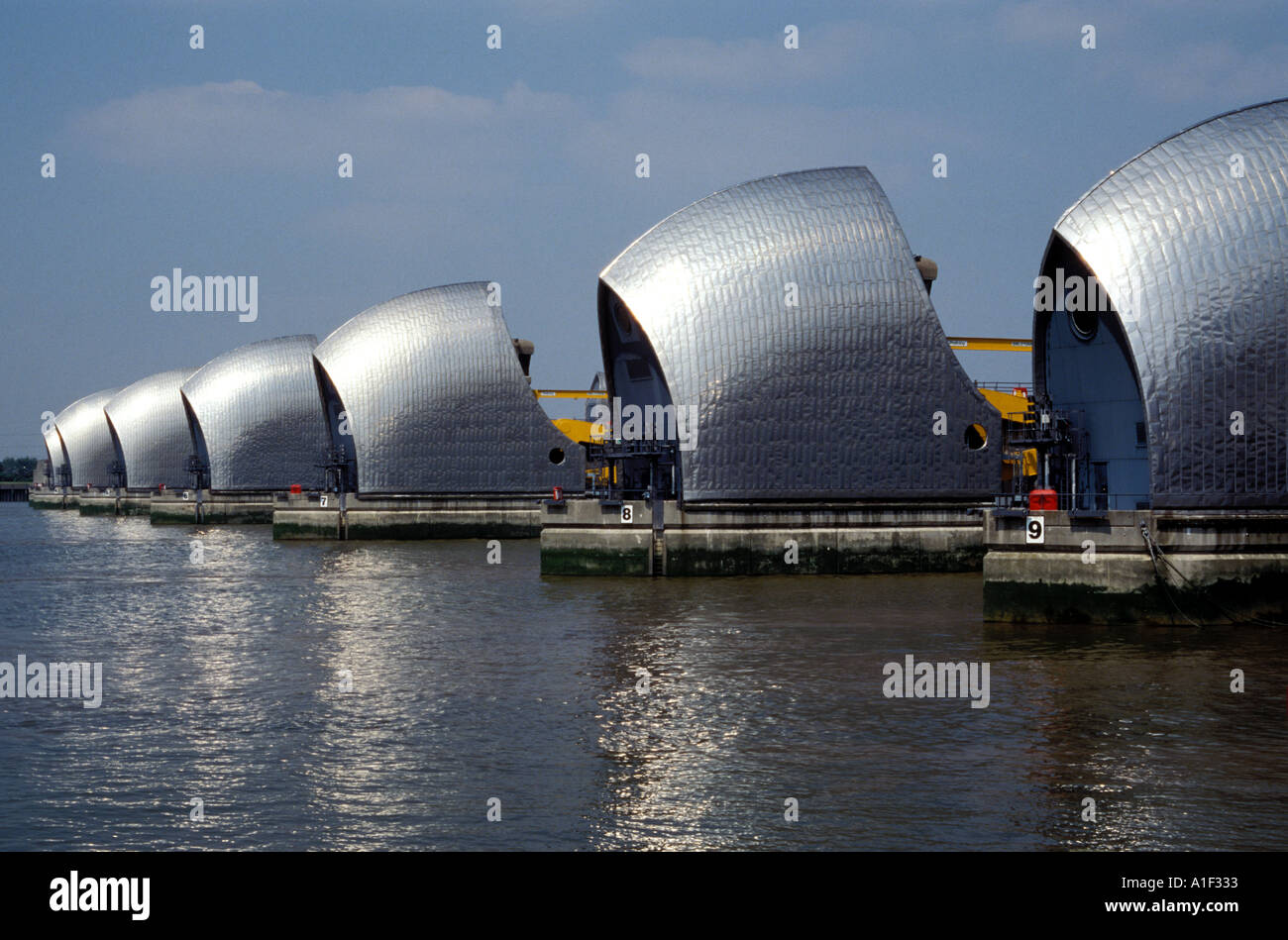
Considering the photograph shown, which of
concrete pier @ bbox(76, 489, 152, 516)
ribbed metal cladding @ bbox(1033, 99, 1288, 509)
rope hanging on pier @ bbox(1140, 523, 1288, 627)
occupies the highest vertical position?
ribbed metal cladding @ bbox(1033, 99, 1288, 509)

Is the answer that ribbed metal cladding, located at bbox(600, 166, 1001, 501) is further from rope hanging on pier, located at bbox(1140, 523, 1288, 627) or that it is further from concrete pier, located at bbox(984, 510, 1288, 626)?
rope hanging on pier, located at bbox(1140, 523, 1288, 627)

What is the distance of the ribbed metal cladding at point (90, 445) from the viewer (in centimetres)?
12375

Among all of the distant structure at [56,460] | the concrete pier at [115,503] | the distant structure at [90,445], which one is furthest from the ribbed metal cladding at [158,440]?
the distant structure at [56,460]

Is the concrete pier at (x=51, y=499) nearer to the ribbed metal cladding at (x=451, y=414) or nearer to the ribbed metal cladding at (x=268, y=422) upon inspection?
the ribbed metal cladding at (x=268, y=422)

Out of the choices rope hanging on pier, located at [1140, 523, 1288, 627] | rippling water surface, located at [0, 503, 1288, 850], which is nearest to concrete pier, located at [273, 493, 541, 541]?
rippling water surface, located at [0, 503, 1288, 850]

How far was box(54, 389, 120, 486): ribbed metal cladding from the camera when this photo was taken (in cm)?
12375

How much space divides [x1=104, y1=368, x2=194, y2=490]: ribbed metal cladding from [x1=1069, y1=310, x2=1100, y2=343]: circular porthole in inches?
3231

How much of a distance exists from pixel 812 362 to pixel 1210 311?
51.1ft

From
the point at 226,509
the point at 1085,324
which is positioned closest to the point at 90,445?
the point at 226,509

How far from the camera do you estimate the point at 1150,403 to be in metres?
28.5

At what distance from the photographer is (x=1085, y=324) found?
3164 centimetres

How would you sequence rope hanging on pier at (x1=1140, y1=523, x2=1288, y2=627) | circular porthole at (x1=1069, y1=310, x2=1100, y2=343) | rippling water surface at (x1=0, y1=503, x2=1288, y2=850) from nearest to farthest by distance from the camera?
rippling water surface at (x1=0, y1=503, x2=1288, y2=850), rope hanging on pier at (x1=1140, y1=523, x2=1288, y2=627), circular porthole at (x1=1069, y1=310, x2=1100, y2=343)
